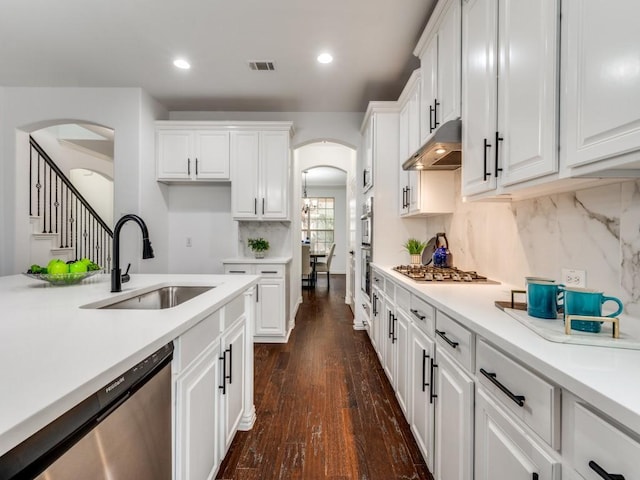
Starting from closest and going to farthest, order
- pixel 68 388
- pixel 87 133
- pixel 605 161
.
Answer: pixel 68 388
pixel 605 161
pixel 87 133

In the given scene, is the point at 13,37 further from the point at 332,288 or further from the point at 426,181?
the point at 332,288

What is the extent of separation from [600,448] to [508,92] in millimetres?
1267

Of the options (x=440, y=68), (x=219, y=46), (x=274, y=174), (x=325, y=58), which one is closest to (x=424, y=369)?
(x=440, y=68)

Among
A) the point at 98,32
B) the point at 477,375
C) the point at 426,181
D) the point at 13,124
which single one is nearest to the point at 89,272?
the point at 477,375

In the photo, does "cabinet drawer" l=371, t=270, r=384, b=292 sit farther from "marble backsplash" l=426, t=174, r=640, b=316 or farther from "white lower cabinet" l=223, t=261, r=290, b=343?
"white lower cabinet" l=223, t=261, r=290, b=343

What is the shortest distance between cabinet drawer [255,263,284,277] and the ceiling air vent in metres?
2.02

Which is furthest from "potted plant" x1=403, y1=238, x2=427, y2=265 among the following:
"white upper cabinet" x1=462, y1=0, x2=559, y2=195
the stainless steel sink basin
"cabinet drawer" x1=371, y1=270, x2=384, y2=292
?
the stainless steel sink basin

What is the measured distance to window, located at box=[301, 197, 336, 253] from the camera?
1012 cm

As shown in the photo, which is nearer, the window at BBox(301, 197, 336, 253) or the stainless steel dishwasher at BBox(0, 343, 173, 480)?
the stainless steel dishwasher at BBox(0, 343, 173, 480)

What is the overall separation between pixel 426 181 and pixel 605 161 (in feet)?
5.75

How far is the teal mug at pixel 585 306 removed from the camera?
35.6 inches

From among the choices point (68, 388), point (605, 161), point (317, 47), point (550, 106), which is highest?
point (317, 47)

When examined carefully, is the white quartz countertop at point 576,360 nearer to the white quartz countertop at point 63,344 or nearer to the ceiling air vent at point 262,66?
the white quartz countertop at point 63,344

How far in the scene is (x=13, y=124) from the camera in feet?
11.9
